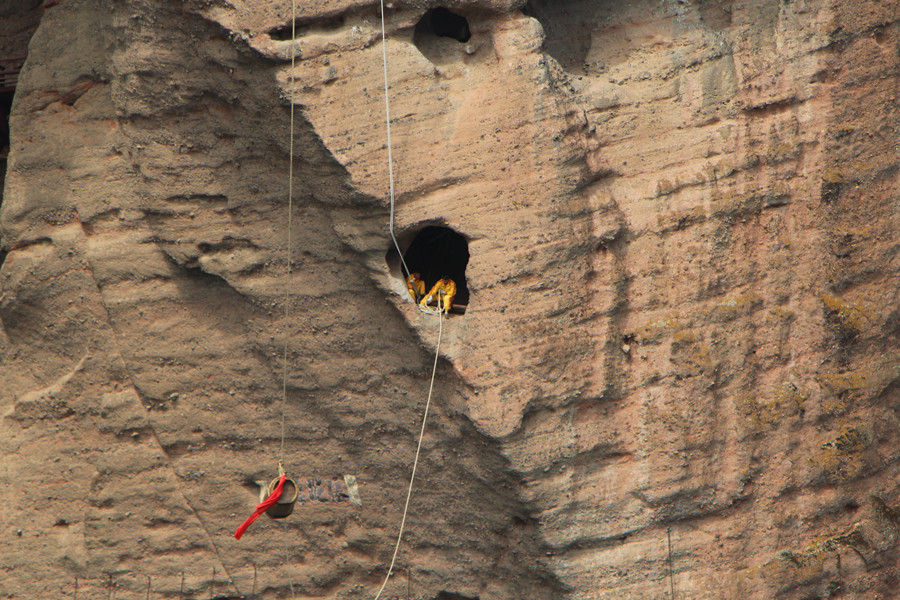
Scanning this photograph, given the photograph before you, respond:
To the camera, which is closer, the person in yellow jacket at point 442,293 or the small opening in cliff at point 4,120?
the person in yellow jacket at point 442,293

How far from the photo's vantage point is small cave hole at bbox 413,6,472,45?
578 cm

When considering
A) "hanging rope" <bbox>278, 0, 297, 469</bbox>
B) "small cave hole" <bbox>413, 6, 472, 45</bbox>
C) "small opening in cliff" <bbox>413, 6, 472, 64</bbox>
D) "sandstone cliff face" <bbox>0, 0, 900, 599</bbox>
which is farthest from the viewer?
"small cave hole" <bbox>413, 6, 472, 45</bbox>

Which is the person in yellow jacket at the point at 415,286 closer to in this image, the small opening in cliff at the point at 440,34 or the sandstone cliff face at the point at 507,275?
the sandstone cliff face at the point at 507,275

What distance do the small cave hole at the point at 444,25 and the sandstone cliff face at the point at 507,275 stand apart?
2.4 inches

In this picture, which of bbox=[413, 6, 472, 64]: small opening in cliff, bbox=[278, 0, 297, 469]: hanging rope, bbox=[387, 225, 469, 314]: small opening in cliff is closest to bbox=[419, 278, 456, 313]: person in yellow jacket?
bbox=[387, 225, 469, 314]: small opening in cliff

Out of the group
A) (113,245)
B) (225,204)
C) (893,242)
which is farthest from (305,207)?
(893,242)

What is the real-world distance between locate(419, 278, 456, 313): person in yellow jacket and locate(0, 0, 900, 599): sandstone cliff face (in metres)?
0.15

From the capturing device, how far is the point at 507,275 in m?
5.54

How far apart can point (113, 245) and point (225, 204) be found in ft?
2.91

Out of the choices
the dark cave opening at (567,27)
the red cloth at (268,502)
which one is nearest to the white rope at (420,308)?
the red cloth at (268,502)

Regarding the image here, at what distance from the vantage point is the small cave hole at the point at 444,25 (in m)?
5.78

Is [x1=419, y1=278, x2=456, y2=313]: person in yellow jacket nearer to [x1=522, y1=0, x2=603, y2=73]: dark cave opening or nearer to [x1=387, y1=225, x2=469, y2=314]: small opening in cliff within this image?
[x1=387, y1=225, x2=469, y2=314]: small opening in cliff

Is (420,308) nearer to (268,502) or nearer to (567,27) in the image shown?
(268,502)

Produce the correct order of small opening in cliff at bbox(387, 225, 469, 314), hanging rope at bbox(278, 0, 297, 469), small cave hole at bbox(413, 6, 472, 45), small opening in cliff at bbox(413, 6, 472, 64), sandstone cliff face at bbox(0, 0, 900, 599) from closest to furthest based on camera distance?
hanging rope at bbox(278, 0, 297, 469) → sandstone cliff face at bbox(0, 0, 900, 599) → small opening in cliff at bbox(413, 6, 472, 64) → small cave hole at bbox(413, 6, 472, 45) → small opening in cliff at bbox(387, 225, 469, 314)
